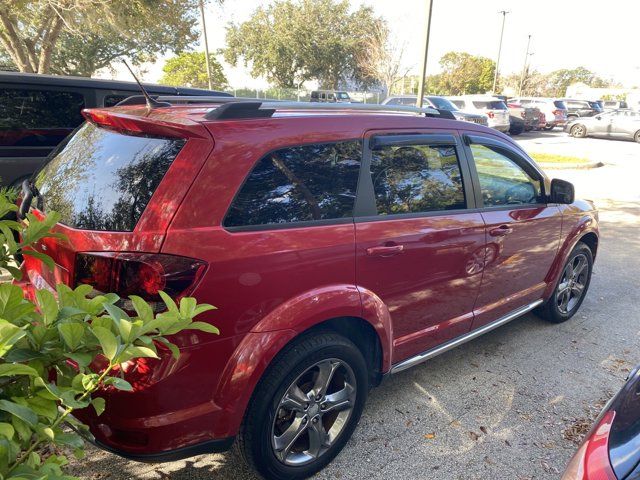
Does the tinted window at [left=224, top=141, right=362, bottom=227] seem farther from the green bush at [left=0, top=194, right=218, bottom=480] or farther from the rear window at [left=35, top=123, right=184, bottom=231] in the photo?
the green bush at [left=0, top=194, right=218, bottom=480]

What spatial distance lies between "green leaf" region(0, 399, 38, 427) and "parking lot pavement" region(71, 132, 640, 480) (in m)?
1.58

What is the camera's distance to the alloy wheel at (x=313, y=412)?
2.33 m

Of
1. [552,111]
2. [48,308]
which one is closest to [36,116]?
[48,308]

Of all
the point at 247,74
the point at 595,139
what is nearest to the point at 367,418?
the point at 595,139

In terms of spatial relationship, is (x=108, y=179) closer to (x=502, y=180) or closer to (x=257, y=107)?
(x=257, y=107)

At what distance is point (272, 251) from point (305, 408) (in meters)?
0.88

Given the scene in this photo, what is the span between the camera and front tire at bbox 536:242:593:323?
13.8 ft

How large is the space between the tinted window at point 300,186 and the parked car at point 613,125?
1001 inches

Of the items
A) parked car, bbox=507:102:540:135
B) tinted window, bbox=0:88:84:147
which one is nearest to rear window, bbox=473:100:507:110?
parked car, bbox=507:102:540:135

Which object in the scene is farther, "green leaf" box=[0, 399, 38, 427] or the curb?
the curb

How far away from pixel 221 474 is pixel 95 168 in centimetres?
169

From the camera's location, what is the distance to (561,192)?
3.82 meters

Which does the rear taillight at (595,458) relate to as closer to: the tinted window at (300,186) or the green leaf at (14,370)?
the tinted window at (300,186)

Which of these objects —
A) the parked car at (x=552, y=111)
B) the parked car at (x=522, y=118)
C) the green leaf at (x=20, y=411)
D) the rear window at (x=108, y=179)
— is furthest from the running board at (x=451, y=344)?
the parked car at (x=552, y=111)
